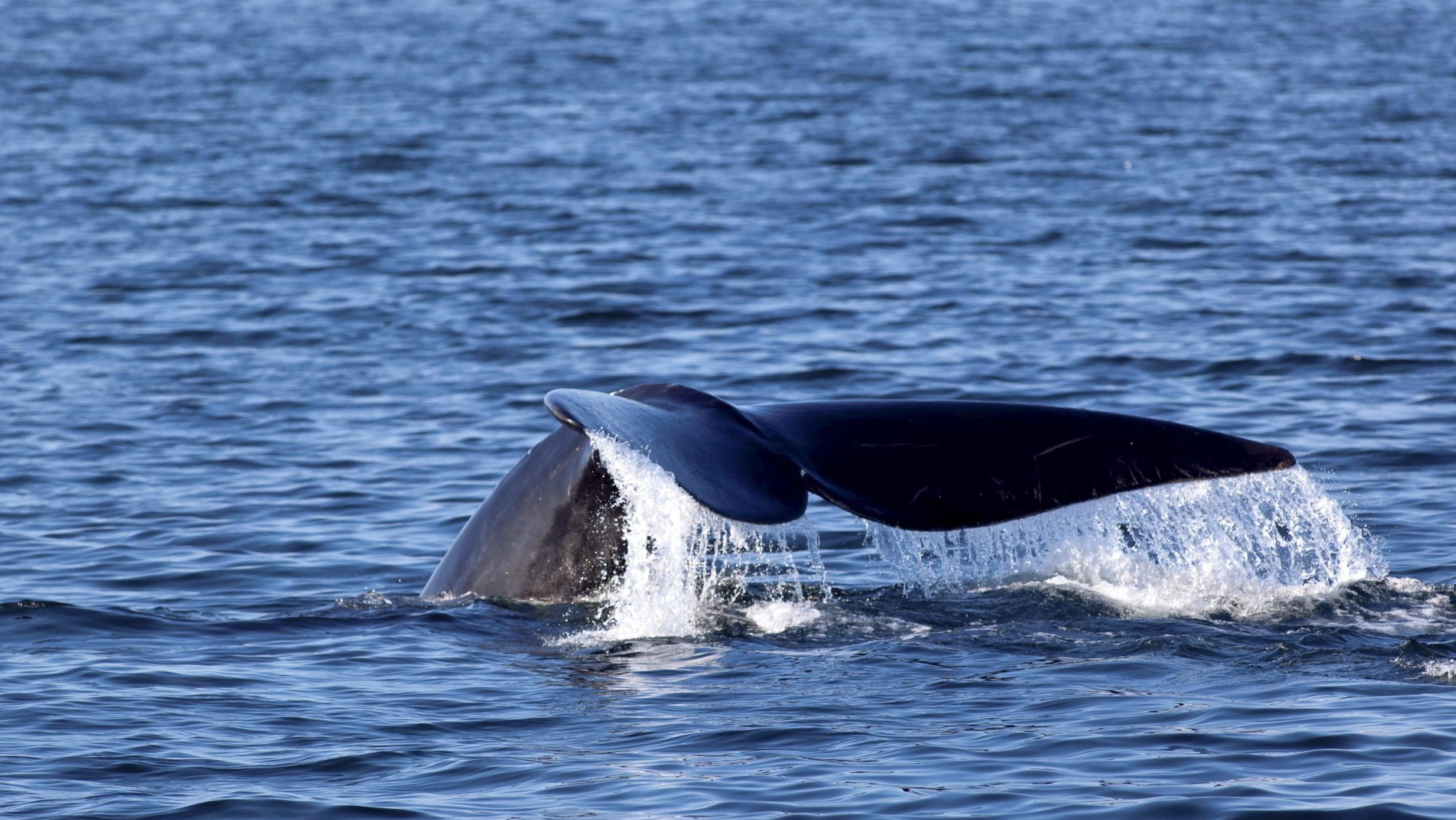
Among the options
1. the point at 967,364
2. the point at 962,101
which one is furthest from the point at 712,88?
the point at 967,364

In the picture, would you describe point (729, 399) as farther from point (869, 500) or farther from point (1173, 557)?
point (869, 500)

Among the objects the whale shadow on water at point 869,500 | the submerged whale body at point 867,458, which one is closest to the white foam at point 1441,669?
the whale shadow on water at point 869,500

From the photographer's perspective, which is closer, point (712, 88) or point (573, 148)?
point (573, 148)

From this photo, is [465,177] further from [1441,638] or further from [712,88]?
[1441,638]

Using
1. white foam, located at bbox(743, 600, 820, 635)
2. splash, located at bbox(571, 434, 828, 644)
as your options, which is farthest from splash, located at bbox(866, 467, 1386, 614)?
splash, located at bbox(571, 434, 828, 644)

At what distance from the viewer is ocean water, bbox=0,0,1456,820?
7176 mm

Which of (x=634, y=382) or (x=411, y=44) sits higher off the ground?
(x=411, y=44)

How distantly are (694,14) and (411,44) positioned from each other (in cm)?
772

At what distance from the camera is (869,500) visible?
23.2ft

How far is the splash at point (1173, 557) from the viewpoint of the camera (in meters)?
8.34

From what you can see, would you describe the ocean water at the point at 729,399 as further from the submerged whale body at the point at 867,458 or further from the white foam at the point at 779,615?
the submerged whale body at the point at 867,458

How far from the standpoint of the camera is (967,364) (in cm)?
1560

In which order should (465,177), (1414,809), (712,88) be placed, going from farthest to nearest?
1. (712,88)
2. (465,177)
3. (1414,809)

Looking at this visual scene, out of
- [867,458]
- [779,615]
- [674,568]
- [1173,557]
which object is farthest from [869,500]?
[1173,557]
